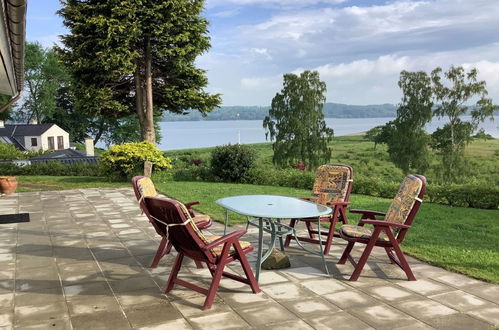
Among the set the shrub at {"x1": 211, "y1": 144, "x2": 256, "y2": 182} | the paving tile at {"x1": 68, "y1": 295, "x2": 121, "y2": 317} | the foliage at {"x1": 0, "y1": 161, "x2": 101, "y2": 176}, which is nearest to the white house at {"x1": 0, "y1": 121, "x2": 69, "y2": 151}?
the foliage at {"x1": 0, "y1": 161, "x2": 101, "y2": 176}

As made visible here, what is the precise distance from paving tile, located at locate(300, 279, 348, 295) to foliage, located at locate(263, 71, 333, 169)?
26082mm

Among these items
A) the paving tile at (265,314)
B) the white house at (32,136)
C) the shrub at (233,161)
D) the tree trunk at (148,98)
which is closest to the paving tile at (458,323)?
the paving tile at (265,314)

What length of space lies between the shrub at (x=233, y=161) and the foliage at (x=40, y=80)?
37.3m

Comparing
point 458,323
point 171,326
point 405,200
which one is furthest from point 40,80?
point 458,323

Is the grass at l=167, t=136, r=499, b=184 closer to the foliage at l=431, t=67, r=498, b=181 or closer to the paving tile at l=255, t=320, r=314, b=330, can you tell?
the foliage at l=431, t=67, r=498, b=181

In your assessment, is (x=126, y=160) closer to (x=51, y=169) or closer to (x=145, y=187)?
(x=51, y=169)

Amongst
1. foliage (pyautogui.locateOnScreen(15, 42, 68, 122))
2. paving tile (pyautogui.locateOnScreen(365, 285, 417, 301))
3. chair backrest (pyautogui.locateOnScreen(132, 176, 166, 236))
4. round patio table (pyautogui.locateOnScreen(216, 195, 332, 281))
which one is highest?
foliage (pyautogui.locateOnScreen(15, 42, 68, 122))

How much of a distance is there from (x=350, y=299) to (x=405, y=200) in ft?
4.69

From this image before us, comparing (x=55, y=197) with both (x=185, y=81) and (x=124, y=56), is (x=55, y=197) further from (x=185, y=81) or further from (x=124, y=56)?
(x=185, y=81)

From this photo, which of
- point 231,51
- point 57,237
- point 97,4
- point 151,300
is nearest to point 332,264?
point 151,300

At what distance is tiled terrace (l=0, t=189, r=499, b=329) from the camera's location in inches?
141

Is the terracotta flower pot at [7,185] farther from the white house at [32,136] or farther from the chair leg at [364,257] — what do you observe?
the white house at [32,136]

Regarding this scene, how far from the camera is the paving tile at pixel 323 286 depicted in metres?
4.31

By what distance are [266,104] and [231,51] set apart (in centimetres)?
1603
